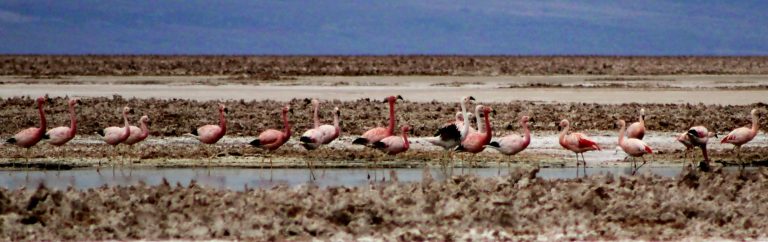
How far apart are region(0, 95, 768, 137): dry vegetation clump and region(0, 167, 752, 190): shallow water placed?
517 cm

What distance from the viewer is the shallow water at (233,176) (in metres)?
14.7

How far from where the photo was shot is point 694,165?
54.4 feet

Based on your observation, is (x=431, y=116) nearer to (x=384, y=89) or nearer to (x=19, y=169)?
(x=19, y=169)

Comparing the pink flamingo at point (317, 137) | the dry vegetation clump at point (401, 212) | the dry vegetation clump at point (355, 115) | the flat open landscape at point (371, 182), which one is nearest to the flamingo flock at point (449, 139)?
the pink flamingo at point (317, 137)

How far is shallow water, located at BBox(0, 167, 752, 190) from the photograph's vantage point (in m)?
14.7

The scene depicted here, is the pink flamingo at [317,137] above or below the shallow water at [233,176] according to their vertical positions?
above

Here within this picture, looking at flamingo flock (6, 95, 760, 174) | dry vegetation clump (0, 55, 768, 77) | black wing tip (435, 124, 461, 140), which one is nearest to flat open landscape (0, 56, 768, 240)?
flamingo flock (6, 95, 760, 174)

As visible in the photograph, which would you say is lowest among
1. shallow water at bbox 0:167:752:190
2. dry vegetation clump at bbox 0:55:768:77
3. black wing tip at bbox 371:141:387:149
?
shallow water at bbox 0:167:752:190

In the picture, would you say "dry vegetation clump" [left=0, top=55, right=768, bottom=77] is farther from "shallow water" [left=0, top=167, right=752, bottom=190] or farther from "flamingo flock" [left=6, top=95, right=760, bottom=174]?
"shallow water" [left=0, top=167, right=752, bottom=190]

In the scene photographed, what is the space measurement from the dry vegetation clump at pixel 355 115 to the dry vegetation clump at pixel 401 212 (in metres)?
9.44

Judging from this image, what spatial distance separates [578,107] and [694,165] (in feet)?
34.9

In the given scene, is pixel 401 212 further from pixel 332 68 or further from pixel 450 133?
pixel 332 68

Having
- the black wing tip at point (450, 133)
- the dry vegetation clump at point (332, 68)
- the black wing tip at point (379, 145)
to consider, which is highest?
the dry vegetation clump at point (332, 68)

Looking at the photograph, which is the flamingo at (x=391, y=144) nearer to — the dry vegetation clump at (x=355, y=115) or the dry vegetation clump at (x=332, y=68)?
the dry vegetation clump at (x=355, y=115)
